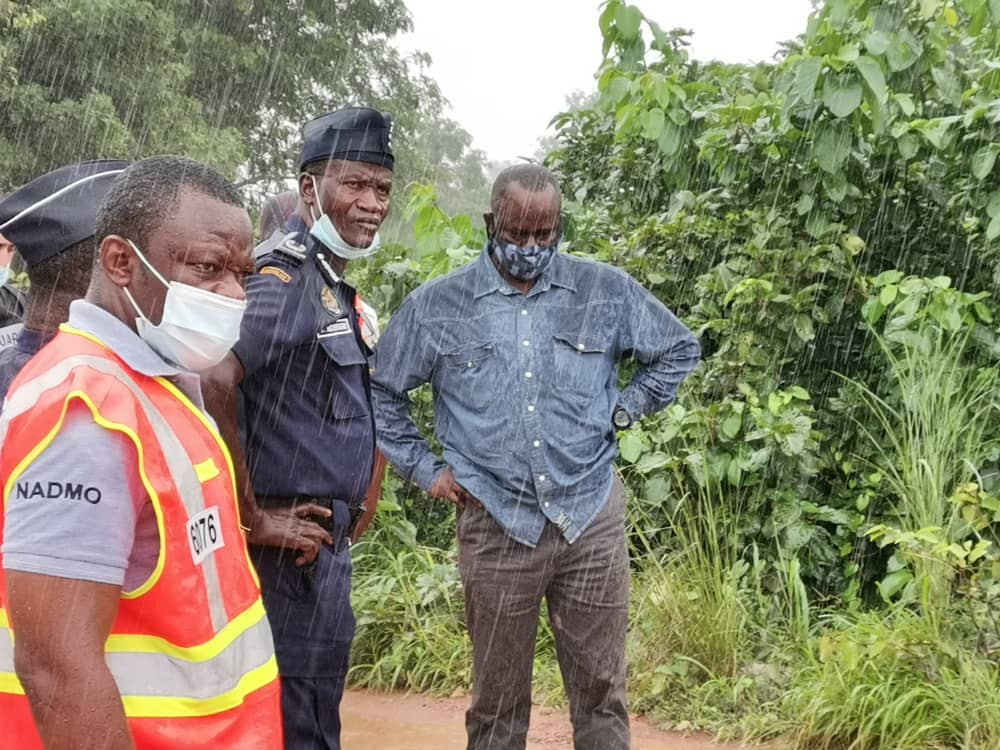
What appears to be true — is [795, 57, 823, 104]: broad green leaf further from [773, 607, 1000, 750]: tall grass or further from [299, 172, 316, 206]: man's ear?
[299, 172, 316, 206]: man's ear

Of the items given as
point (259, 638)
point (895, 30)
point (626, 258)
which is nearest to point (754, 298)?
point (626, 258)

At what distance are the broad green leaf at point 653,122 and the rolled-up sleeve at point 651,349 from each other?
7.53ft

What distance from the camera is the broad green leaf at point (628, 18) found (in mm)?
5906

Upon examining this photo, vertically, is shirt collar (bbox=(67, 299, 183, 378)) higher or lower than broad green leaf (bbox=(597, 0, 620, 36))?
lower

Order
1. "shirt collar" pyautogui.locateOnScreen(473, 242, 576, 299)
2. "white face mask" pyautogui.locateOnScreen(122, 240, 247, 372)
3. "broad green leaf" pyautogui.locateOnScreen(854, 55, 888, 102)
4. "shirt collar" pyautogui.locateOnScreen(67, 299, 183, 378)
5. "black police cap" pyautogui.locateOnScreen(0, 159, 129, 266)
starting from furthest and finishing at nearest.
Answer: "broad green leaf" pyautogui.locateOnScreen(854, 55, 888, 102)
"shirt collar" pyautogui.locateOnScreen(473, 242, 576, 299)
"black police cap" pyautogui.locateOnScreen(0, 159, 129, 266)
"white face mask" pyautogui.locateOnScreen(122, 240, 247, 372)
"shirt collar" pyautogui.locateOnScreen(67, 299, 183, 378)

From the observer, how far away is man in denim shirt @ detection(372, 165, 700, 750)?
3527mm

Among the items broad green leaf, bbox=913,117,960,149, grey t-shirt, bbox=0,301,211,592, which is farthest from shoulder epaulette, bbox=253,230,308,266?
broad green leaf, bbox=913,117,960,149

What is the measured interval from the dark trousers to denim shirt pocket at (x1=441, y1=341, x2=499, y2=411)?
873 millimetres

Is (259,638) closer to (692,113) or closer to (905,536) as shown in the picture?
(905,536)

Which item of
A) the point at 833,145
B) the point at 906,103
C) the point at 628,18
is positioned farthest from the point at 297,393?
the point at 628,18

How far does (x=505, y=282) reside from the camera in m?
3.69

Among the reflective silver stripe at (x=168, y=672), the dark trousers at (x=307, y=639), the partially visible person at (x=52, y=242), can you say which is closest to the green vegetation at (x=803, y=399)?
the dark trousers at (x=307, y=639)

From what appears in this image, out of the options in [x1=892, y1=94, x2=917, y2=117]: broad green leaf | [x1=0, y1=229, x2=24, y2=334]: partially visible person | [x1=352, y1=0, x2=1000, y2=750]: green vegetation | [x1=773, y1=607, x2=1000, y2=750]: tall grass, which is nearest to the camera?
[x1=773, y1=607, x2=1000, y2=750]: tall grass

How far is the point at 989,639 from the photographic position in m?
4.19
